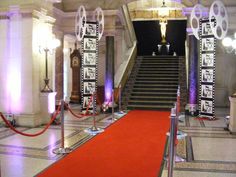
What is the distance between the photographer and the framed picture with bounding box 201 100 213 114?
1028cm

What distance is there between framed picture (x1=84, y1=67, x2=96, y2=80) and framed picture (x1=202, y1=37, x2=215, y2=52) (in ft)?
11.8

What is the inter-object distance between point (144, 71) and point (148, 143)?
29.4 feet

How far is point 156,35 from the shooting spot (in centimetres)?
2095

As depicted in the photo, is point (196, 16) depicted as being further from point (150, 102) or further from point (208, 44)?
point (150, 102)

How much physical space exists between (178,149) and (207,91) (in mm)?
4461

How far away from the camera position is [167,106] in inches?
485

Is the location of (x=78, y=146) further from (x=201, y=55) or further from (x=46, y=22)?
(x=201, y=55)

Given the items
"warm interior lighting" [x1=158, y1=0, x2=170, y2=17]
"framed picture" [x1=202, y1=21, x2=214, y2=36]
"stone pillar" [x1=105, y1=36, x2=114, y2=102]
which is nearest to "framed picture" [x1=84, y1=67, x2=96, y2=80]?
"stone pillar" [x1=105, y1=36, x2=114, y2=102]

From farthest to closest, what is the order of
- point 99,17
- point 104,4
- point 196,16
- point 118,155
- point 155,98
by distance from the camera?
point 155,98
point 104,4
point 99,17
point 196,16
point 118,155

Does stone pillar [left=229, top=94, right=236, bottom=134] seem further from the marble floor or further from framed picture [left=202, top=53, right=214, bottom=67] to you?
framed picture [left=202, top=53, right=214, bottom=67]

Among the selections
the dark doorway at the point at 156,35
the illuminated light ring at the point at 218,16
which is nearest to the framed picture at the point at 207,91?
Answer: the illuminated light ring at the point at 218,16

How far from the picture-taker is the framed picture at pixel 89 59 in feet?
36.1

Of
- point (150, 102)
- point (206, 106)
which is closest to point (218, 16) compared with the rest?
point (206, 106)

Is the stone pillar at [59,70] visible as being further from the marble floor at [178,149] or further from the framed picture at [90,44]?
the marble floor at [178,149]
